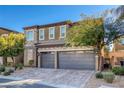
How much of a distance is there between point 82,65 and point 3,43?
797 centimetres

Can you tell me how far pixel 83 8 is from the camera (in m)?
13.9

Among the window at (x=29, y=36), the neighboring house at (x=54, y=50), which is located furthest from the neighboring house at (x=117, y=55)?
the window at (x=29, y=36)

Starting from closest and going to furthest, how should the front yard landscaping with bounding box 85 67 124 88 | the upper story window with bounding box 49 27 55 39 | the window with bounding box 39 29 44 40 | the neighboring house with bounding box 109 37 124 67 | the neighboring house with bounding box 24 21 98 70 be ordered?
the front yard landscaping with bounding box 85 67 124 88 → the neighboring house with bounding box 109 37 124 67 → the neighboring house with bounding box 24 21 98 70 → the upper story window with bounding box 49 27 55 39 → the window with bounding box 39 29 44 40

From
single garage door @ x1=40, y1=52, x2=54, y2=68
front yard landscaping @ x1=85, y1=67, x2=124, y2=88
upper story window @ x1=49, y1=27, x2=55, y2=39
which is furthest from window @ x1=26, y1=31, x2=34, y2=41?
front yard landscaping @ x1=85, y1=67, x2=124, y2=88

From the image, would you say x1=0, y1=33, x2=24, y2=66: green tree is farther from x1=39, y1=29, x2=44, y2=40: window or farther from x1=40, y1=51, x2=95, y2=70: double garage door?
x1=40, y1=51, x2=95, y2=70: double garage door

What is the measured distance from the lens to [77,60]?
1906 centimetres

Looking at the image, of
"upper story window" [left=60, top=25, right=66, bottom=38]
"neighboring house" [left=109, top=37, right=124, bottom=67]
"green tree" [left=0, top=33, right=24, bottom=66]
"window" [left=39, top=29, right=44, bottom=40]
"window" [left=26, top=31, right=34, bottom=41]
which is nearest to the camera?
"neighboring house" [left=109, top=37, right=124, bottom=67]

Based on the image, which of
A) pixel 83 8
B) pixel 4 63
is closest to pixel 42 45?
pixel 4 63

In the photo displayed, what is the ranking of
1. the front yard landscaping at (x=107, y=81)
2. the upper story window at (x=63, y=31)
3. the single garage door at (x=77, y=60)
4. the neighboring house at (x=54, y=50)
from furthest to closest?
the upper story window at (x=63, y=31)
the neighboring house at (x=54, y=50)
the single garage door at (x=77, y=60)
the front yard landscaping at (x=107, y=81)

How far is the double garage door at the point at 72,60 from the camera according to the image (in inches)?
728

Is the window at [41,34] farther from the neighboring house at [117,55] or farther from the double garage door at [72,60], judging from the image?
the neighboring house at [117,55]

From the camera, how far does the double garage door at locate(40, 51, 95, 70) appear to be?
18.5m

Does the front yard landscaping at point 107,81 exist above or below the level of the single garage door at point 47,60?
below

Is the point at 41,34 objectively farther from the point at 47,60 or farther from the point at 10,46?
the point at 10,46
